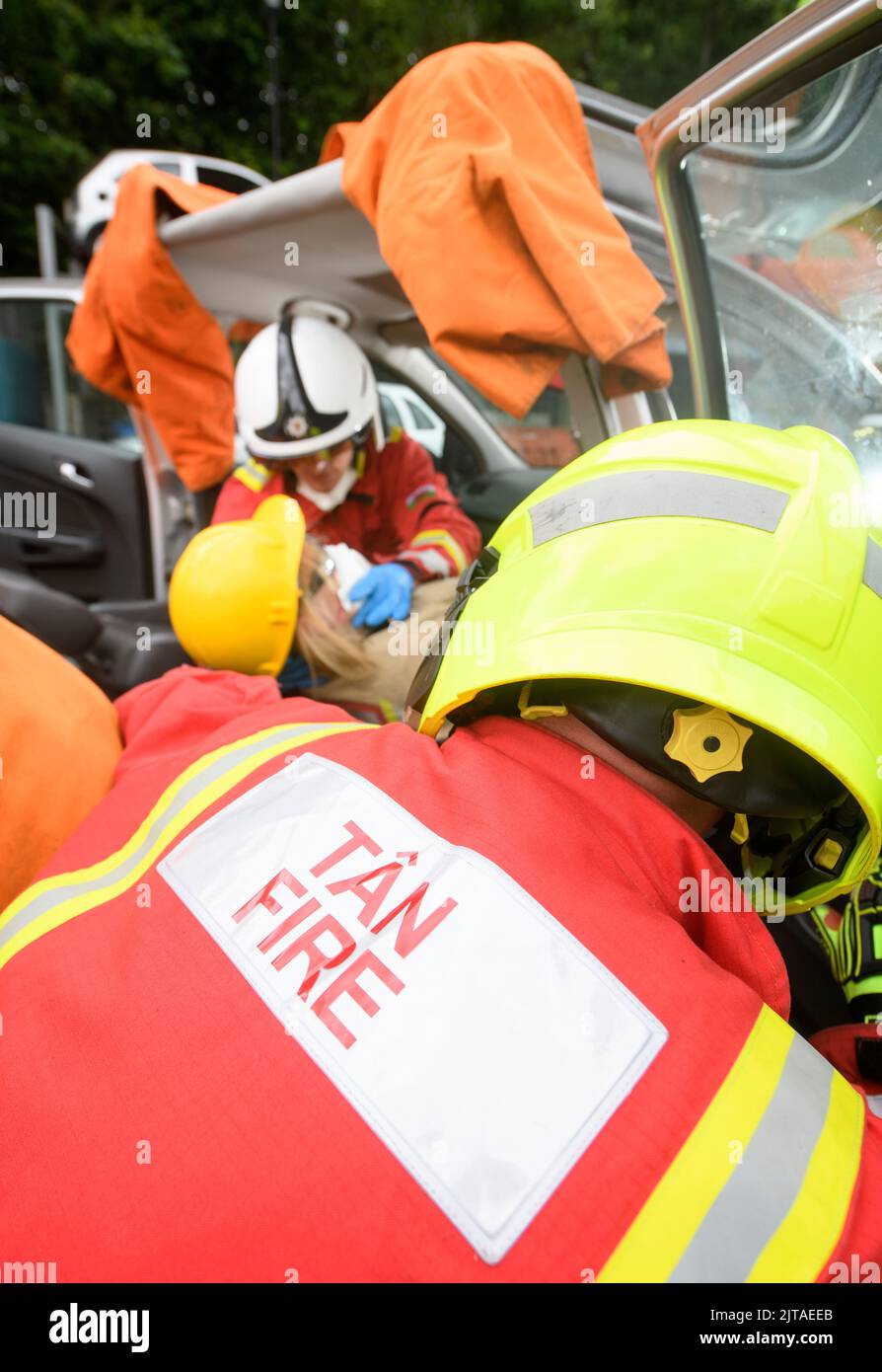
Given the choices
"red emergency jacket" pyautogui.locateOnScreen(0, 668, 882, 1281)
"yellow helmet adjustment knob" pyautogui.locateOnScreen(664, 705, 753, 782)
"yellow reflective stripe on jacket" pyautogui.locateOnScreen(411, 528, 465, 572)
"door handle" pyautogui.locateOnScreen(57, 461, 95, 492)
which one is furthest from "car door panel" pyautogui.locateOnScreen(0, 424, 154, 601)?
"yellow helmet adjustment knob" pyautogui.locateOnScreen(664, 705, 753, 782)

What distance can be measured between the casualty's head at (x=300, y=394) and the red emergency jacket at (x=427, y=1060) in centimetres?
191

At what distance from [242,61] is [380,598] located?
14.5 meters

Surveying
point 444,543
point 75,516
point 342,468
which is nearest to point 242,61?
point 75,516

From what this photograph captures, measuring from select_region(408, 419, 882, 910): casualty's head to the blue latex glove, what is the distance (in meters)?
1.28

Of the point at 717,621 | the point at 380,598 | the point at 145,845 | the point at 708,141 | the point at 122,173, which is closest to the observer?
the point at 717,621

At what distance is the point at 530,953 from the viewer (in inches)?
33.6

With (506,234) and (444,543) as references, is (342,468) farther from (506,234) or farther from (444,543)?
(506,234)

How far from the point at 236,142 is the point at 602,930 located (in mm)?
15605

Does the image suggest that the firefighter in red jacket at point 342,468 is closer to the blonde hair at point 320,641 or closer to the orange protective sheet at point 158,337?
the blonde hair at point 320,641

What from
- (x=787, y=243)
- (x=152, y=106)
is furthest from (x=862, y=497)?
(x=152, y=106)

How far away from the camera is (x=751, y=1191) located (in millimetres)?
762

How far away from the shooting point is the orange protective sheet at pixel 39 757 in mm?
1254

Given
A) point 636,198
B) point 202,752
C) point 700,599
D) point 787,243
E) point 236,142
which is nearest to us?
point 700,599
